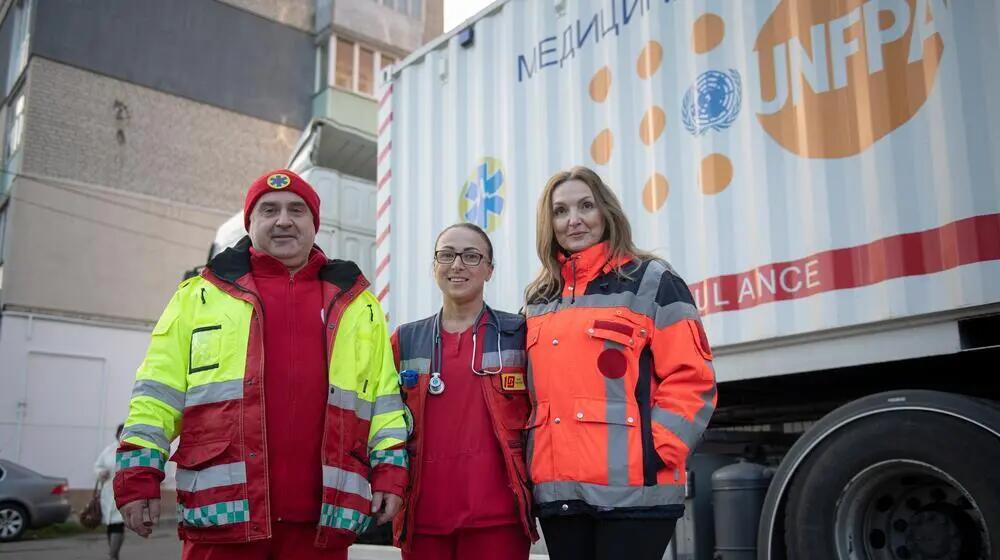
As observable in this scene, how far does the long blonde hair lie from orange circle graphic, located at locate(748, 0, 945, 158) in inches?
45.8

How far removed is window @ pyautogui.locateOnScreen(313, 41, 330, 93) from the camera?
2278 centimetres

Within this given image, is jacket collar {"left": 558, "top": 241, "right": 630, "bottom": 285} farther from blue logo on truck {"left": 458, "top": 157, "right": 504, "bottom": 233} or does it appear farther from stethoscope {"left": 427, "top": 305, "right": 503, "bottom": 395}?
blue logo on truck {"left": 458, "top": 157, "right": 504, "bottom": 233}

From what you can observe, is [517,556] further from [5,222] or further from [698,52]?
[5,222]

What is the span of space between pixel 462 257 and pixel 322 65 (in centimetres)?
2148

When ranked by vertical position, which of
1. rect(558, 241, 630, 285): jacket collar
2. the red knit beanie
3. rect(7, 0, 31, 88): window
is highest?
rect(7, 0, 31, 88): window

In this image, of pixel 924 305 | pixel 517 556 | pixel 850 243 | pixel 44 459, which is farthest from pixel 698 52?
pixel 44 459

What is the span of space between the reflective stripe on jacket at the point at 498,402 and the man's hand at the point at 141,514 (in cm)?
67

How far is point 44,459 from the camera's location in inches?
688

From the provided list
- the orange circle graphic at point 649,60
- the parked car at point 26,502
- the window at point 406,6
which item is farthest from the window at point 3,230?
the orange circle graphic at point 649,60

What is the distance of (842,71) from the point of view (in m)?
3.35

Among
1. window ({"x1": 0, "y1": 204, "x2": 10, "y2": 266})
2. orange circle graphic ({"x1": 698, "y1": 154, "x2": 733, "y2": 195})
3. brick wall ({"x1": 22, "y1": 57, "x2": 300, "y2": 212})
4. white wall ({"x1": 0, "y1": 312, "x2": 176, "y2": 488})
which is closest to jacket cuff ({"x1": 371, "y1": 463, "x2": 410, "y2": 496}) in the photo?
orange circle graphic ({"x1": 698, "y1": 154, "x2": 733, "y2": 195})

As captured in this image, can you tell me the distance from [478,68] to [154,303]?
1643cm

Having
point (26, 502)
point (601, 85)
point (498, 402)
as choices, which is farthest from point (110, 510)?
point (498, 402)

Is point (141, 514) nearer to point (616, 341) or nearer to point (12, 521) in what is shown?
point (616, 341)
